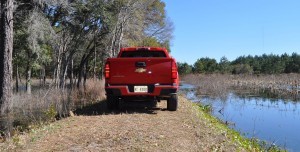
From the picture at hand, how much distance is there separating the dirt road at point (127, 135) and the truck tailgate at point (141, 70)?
937 millimetres

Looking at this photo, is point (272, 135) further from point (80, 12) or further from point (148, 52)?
point (80, 12)

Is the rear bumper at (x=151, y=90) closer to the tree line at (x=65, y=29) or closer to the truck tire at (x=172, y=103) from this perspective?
the truck tire at (x=172, y=103)

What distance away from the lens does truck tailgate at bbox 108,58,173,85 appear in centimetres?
938

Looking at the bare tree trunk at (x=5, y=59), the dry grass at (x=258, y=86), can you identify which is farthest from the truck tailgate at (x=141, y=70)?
the dry grass at (x=258, y=86)

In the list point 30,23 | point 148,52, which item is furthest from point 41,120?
point 30,23

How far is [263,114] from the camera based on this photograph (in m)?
17.4

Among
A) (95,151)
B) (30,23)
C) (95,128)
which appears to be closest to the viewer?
(95,151)

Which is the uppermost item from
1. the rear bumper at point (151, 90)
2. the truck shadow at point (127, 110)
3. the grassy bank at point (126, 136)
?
the rear bumper at point (151, 90)

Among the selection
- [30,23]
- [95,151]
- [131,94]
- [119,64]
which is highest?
[30,23]

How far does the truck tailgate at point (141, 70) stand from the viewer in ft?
30.8

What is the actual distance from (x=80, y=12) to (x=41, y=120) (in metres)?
13.7

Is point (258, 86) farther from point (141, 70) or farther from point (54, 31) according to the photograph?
point (141, 70)

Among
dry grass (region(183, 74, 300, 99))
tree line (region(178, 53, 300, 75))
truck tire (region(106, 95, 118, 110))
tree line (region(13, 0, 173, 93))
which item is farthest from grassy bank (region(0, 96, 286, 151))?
tree line (region(178, 53, 300, 75))

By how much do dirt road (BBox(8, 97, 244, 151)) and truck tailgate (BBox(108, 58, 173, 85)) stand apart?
937mm
